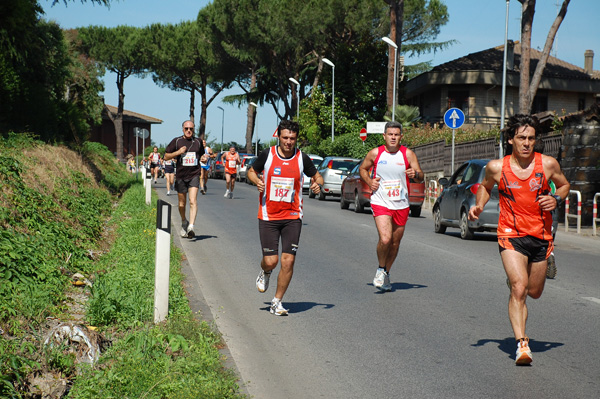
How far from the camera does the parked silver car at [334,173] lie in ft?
103

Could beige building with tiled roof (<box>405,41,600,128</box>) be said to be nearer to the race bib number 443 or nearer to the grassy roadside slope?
the grassy roadside slope

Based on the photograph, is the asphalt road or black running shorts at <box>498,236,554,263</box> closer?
the asphalt road

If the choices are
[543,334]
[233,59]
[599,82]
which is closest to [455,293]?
[543,334]

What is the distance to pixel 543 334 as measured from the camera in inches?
285

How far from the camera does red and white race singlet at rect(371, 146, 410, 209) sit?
975 centimetres

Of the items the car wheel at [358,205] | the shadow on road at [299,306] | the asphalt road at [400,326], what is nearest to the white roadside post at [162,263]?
the asphalt road at [400,326]

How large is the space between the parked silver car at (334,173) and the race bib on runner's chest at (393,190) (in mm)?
21111

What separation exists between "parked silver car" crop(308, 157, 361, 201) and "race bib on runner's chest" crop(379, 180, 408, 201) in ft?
69.3

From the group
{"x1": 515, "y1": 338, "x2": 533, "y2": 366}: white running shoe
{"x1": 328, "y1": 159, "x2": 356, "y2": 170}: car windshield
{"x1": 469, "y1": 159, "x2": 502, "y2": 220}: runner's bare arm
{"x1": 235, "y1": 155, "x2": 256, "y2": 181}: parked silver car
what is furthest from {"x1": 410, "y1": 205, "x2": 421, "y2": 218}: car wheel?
{"x1": 235, "y1": 155, "x2": 256, "y2": 181}: parked silver car

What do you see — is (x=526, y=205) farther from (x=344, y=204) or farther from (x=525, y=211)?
(x=344, y=204)

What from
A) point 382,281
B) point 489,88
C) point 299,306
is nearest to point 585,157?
point 382,281

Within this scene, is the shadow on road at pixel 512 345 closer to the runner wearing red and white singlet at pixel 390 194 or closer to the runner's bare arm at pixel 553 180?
the runner's bare arm at pixel 553 180

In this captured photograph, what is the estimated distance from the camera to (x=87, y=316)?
6883mm

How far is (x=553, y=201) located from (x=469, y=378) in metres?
1.54
